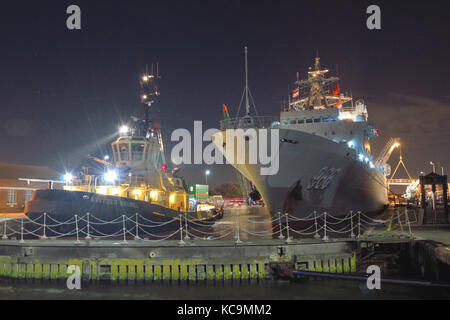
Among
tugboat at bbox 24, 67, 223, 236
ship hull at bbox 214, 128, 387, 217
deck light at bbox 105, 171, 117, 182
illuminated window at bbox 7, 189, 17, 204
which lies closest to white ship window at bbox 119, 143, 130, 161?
tugboat at bbox 24, 67, 223, 236

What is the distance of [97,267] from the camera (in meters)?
11.2

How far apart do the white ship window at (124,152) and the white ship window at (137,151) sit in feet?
1.01

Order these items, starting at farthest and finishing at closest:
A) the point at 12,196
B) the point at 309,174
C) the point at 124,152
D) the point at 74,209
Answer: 1. the point at 12,196
2. the point at 124,152
3. the point at 309,174
4. the point at 74,209

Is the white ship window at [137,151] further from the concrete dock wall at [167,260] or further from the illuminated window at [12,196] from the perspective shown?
the illuminated window at [12,196]

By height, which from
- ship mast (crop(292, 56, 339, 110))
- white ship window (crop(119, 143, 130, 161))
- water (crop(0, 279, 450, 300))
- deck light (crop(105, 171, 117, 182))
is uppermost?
ship mast (crop(292, 56, 339, 110))

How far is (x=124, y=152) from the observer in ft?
68.9

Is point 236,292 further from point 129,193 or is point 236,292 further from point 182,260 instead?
point 129,193

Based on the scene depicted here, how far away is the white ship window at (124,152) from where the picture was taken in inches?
824

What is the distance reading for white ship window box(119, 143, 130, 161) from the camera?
68.6 feet

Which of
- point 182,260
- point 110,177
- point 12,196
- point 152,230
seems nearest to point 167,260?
point 182,260

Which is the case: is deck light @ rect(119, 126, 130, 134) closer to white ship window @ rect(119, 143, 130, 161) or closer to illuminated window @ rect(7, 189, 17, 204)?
white ship window @ rect(119, 143, 130, 161)

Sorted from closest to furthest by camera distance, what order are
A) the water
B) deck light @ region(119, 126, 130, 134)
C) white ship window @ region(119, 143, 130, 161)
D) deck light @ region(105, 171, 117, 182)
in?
the water, deck light @ region(105, 171, 117, 182), white ship window @ region(119, 143, 130, 161), deck light @ region(119, 126, 130, 134)

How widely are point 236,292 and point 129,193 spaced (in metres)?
10.3
